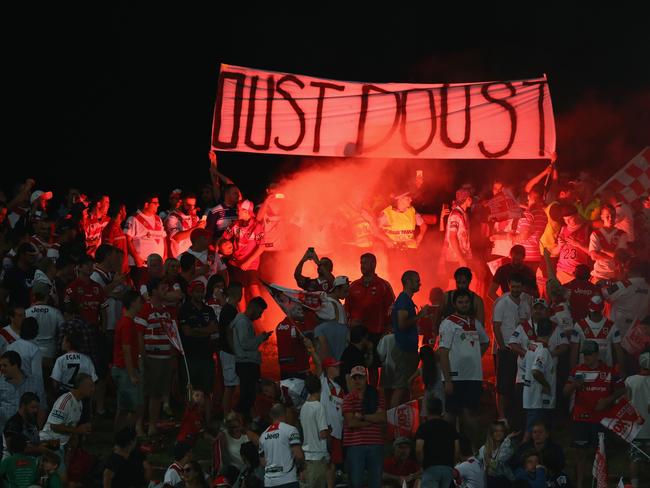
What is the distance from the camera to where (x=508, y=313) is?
15648mm

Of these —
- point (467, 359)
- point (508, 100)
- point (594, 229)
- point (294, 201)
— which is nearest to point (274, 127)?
point (294, 201)

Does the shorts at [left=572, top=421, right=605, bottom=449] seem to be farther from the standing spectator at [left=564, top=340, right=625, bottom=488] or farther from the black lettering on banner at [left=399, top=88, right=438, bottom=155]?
the black lettering on banner at [left=399, top=88, right=438, bottom=155]

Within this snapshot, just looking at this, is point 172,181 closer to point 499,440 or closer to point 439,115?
point 439,115

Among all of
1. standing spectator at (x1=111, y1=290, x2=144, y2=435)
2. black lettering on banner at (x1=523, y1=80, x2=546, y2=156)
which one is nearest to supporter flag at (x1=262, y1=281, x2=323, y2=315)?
standing spectator at (x1=111, y1=290, x2=144, y2=435)

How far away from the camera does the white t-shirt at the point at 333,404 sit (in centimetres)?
1362

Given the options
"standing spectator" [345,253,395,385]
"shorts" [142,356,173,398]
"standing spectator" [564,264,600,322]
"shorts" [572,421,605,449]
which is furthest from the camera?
"standing spectator" [564,264,600,322]

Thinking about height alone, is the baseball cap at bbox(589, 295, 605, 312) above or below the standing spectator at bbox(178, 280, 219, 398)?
above

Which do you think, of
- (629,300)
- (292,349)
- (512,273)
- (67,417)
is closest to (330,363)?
(292,349)

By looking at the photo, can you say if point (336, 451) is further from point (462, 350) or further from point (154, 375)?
point (154, 375)

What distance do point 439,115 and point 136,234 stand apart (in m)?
4.55

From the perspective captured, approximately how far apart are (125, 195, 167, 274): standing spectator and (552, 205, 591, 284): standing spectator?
17.4ft

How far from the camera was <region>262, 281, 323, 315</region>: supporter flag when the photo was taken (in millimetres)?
15508

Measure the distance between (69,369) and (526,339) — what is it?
467 centimetres

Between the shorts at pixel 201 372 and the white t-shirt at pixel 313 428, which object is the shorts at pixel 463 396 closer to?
the white t-shirt at pixel 313 428
